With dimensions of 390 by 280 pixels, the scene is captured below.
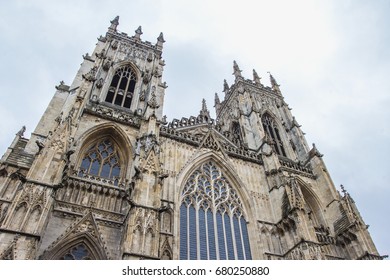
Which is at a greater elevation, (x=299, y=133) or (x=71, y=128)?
(x=299, y=133)

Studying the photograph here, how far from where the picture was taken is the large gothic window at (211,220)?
1292 cm

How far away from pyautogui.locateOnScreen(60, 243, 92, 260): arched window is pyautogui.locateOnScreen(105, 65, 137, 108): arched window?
10186 mm

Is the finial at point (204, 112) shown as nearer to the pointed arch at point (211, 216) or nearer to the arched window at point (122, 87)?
the arched window at point (122, 87)

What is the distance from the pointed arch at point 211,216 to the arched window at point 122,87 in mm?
7113

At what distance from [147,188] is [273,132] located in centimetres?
1644

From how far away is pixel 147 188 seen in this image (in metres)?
11.3

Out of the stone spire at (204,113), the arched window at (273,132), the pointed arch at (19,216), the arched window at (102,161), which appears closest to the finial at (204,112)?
the stone spire at (204,113)

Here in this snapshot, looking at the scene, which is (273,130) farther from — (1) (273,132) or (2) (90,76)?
(2) (90,76)

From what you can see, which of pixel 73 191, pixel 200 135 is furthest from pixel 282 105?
pixel 73 191

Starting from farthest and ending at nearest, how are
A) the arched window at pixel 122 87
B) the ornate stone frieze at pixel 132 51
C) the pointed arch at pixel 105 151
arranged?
1. the ornate stone frieze at pixel 132 51
2. the arched window at pixel 122 87
3. the pointed arch at pixel 105 151

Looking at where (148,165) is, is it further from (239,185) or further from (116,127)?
(239,185)

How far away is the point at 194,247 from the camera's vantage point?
1276 centimetres

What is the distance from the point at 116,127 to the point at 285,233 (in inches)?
407

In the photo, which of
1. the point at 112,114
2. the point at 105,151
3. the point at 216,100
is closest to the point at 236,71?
the point at 216,100
